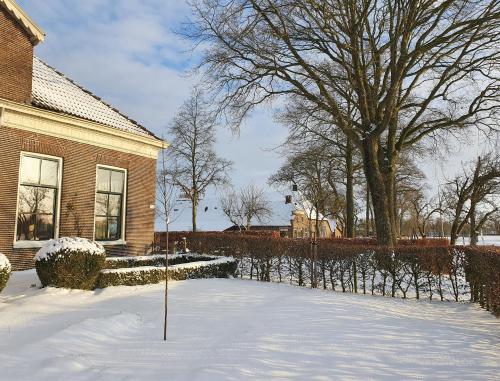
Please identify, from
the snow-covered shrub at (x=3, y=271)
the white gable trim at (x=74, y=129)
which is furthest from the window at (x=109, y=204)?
the snow-covered shrub at (x=3, y=271)

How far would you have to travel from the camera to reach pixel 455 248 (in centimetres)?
1102

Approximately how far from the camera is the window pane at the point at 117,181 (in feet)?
50.4

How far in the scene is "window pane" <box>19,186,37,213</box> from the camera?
12.2m

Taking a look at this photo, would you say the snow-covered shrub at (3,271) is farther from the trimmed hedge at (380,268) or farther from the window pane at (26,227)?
the trimmed hedge at (380,268)

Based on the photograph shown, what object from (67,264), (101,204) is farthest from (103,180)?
(67,264)

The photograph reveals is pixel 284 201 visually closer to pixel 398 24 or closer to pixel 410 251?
pixel 398 24

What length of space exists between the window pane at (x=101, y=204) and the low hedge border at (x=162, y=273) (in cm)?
294

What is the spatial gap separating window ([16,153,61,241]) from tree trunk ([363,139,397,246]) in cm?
1158

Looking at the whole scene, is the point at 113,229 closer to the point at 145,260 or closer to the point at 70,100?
the point at 145,260

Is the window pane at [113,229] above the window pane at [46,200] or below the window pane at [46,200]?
below

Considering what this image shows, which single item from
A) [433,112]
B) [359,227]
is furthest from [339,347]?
[359,227]

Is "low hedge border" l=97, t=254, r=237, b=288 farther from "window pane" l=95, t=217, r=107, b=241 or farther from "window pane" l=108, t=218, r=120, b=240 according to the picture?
"window pane" l=108, t=218, r=120, b=240

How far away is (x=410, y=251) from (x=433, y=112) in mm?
→ 10598

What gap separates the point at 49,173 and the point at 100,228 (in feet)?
9.36
